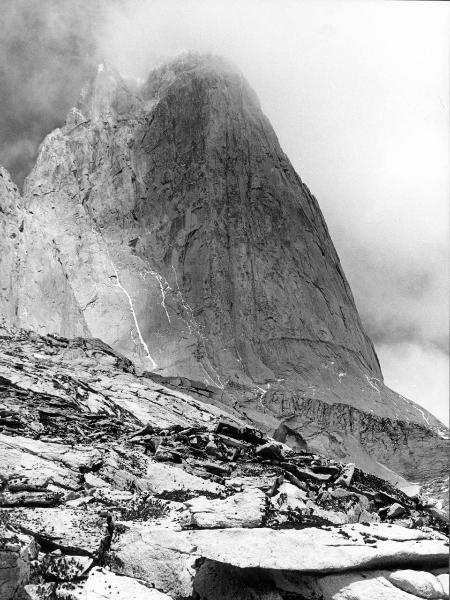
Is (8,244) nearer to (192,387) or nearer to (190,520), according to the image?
(192,387)

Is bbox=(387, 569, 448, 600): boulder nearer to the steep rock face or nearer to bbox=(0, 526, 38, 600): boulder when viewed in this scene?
bbox=(0, 526, 38, 600): boulder

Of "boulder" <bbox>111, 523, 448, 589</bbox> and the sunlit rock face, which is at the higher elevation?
the sunlit rock face

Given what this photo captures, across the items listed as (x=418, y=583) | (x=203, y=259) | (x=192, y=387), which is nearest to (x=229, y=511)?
(x=418, y=583)

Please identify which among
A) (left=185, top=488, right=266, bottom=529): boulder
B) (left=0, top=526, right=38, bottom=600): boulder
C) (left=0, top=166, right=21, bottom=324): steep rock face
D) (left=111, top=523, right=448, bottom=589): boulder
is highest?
(left=0, top=166, right=21, bottom=324): steep rock face

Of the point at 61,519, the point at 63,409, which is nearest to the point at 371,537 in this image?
the point at 61,519

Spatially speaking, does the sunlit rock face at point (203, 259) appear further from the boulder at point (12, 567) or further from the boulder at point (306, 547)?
the boulder at point (306, 547)

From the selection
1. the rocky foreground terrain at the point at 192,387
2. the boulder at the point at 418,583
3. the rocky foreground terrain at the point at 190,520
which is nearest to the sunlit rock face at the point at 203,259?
the rocky foreground terrain at the point at 192,387

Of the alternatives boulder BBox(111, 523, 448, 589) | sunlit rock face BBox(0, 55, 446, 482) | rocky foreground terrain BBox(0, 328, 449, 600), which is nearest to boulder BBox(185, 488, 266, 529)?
rocky foreground terrain BBox(0, 328, 449, 600)
